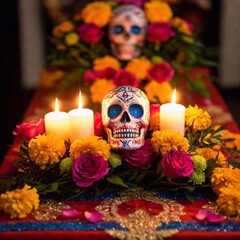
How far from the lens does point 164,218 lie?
1.52 m

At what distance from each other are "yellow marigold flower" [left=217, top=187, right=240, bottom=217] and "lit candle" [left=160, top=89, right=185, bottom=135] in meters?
0.26

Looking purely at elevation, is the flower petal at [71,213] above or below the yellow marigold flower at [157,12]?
below

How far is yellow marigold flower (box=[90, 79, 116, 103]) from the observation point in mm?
2443

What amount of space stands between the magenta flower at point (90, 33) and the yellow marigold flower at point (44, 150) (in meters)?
1.16

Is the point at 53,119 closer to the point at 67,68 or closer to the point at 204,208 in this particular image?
the point at 204,208

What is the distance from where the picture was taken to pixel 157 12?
272 centimetres

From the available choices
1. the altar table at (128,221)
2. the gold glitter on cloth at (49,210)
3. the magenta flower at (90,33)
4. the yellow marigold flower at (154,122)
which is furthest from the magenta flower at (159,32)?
the gold glitter on cloth at (49,210)

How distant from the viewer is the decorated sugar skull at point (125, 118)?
1.67 meters

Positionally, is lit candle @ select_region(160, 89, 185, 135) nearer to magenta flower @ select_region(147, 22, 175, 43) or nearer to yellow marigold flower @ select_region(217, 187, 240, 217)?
yellow marigold flower @ select_region(217, 187, 240, 217)

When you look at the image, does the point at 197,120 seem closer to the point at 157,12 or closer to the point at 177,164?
the point at 177,164

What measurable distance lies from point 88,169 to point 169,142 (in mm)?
239

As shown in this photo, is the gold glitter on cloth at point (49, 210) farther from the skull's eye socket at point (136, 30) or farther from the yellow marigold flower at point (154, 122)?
the skull's eye socket at point (136, 30)

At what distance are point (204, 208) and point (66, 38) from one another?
4.75 ft

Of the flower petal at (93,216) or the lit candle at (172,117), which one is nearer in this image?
the flower petal at (93,216)
